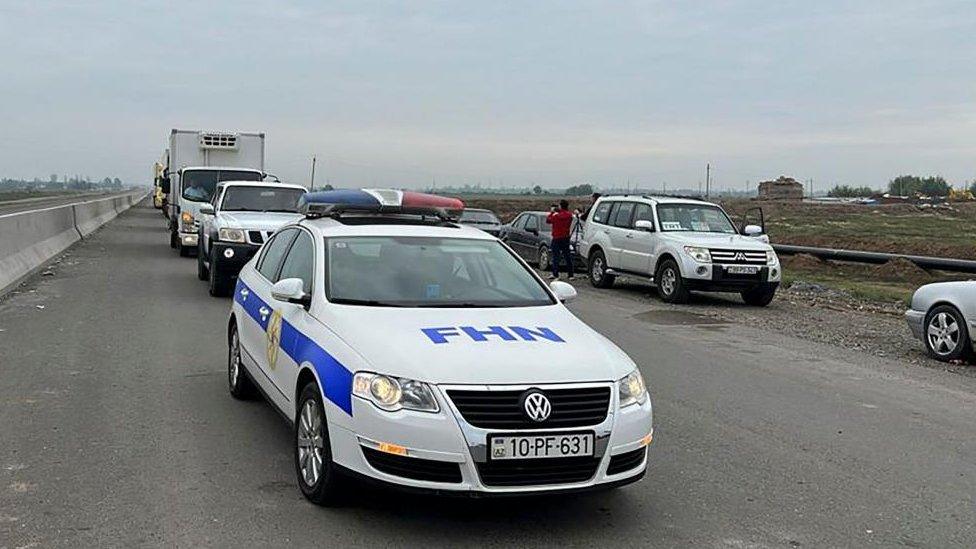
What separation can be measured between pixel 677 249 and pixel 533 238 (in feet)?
25.3

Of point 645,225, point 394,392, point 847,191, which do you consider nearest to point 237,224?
point 645,225

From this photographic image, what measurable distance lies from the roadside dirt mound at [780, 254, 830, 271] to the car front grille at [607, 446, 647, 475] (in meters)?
21.3

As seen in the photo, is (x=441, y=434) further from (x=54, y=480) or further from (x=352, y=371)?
(x=54, y=480)

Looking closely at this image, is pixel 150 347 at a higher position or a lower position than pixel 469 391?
lower

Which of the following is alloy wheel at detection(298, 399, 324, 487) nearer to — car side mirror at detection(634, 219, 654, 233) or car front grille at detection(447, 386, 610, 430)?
car front grille at detection(447, 386, 610, 430)

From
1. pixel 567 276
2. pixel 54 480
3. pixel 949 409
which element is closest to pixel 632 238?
pixel 567 276

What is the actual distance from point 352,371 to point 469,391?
0.65 meters

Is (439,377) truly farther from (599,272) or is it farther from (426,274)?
(599,272)

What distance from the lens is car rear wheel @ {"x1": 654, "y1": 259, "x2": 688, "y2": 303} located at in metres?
16.7

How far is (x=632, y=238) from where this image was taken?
1861 cm

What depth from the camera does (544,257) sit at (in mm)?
23656

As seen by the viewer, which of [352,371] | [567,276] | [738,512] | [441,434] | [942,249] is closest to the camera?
[441,434]

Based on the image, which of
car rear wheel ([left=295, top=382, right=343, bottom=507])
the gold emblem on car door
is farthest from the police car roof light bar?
car rear wheel ([left=295, top=382, right=343, bottom=507])

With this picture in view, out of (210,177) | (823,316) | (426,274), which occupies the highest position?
(210,177)
